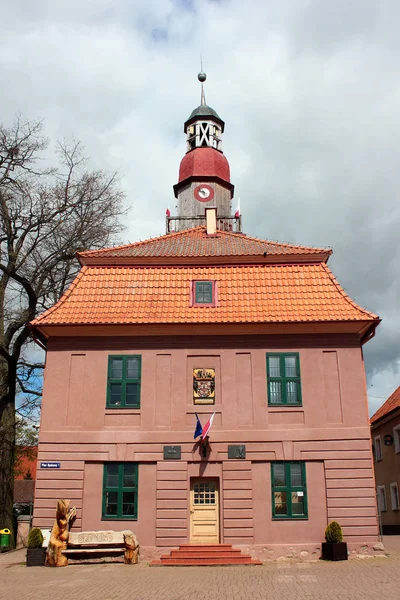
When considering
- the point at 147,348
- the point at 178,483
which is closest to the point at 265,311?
the point at 147,348

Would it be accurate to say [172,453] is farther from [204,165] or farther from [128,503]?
[204,165]

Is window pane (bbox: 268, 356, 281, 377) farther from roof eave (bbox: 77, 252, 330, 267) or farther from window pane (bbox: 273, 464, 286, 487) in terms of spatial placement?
roof eave (bbox: 77, 252, 330, 267)

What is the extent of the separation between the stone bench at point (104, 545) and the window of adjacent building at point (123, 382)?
3469mm

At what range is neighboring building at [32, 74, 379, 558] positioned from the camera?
632 inches

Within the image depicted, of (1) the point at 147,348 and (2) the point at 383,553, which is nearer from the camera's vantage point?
(2) the point at 383,553

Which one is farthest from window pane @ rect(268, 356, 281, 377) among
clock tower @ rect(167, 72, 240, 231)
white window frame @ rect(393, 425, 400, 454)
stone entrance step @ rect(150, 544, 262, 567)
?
clock tower @ rect(167, 72, 240, 231)

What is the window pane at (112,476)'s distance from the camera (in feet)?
53.8

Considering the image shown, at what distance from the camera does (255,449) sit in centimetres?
1653

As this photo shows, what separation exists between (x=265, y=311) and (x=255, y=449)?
13.1 feet

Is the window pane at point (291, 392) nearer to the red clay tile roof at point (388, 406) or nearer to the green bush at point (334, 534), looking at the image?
the green bush at point (334, 534)

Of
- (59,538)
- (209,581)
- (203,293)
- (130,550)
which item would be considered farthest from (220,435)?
(59,538)

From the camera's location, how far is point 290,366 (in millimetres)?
17328

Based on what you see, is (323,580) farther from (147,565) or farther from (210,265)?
(210,265)

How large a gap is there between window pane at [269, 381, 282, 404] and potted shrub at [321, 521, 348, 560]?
11.7ft
